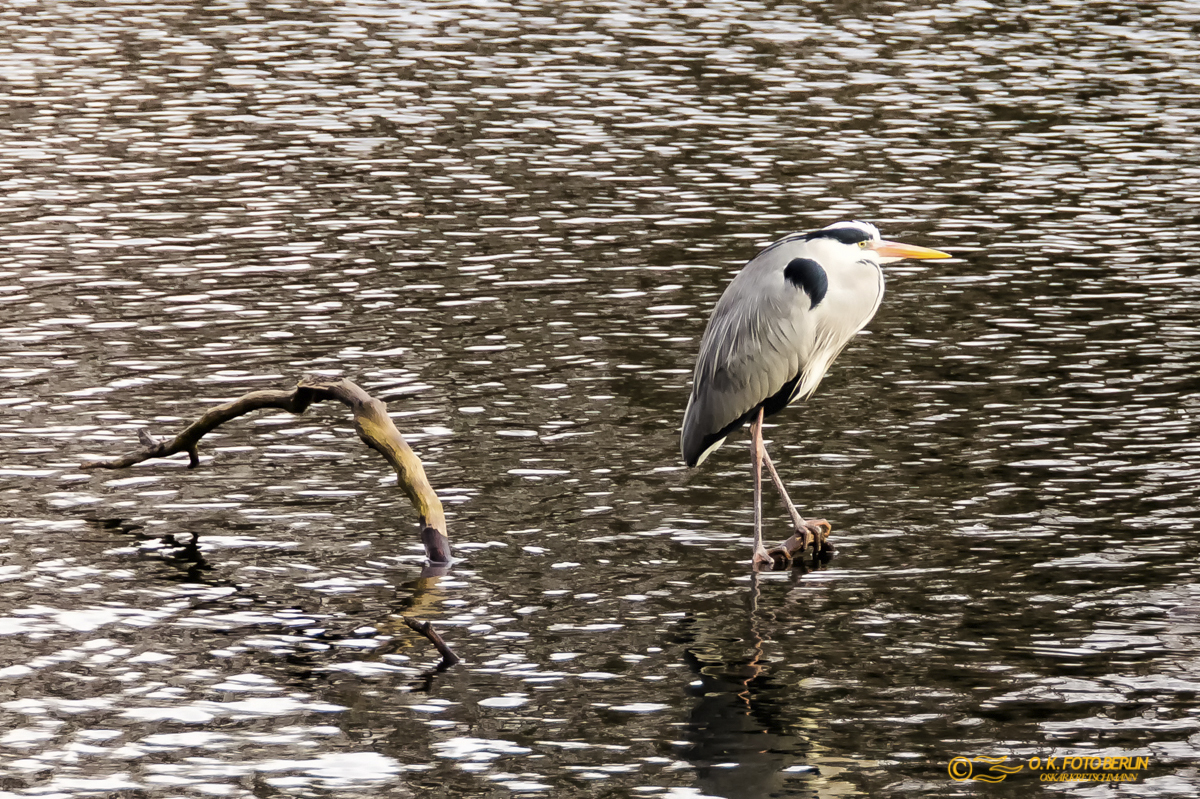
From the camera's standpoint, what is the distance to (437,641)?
9.77m

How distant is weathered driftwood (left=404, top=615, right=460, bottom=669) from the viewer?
9625 mm

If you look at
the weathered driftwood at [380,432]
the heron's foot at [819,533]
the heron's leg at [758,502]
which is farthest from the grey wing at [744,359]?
the weathered driftwood at [380,432]

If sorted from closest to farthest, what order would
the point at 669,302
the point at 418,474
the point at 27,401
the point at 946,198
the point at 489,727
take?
the point at 489,727
the point at 418,474
the point at 27,401
the point at 669,302
the point at 946,198

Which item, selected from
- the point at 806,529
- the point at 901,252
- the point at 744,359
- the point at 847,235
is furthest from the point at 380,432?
the point at 901,252

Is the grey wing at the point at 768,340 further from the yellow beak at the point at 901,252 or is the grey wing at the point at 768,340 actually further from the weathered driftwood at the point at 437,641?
the weathered driftwood at the point at 437,641

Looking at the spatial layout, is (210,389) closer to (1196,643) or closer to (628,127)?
(1196,643)

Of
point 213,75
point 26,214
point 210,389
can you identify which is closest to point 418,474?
point 210,389

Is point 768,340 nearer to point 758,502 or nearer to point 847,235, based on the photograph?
point 847,235

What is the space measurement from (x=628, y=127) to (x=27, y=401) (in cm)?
1373

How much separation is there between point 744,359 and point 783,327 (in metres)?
0.37

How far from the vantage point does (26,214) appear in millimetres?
21828

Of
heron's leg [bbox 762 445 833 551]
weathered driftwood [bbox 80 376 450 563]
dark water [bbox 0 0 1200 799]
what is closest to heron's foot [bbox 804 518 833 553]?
heron's leg [bbox 762 445 833 551]

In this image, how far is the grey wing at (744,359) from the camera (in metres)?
11.7

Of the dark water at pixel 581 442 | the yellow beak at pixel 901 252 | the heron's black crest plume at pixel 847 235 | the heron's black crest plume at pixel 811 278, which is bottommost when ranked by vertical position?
the dark water at pixel 581 442
